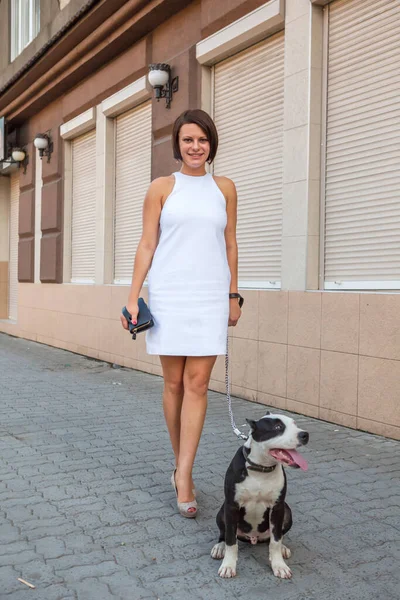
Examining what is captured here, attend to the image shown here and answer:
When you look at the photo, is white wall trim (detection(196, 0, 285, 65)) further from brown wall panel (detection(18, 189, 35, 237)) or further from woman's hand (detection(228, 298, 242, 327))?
brown wall panel (detection(18, 189, 35, 237))

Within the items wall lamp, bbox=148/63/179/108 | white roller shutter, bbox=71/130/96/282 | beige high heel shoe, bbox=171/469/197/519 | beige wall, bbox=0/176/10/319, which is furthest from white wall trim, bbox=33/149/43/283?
beige high heel shoe, bbox=171/469/197/519

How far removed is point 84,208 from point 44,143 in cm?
196

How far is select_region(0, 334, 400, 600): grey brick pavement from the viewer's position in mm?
2918

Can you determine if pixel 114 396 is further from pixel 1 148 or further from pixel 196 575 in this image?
pixel 1 148

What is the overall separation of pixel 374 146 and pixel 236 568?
13.5 feet

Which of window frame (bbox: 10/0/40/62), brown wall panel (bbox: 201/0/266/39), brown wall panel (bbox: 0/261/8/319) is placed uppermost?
window frame (bbox: 10/0/40/62)

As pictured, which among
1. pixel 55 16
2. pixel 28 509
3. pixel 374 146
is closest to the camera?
pixel 28 509

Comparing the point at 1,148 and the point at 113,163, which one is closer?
the point at 113,163

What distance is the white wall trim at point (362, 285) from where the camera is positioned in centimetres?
575

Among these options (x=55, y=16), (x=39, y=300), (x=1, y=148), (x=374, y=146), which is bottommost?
(x=39, y=300)

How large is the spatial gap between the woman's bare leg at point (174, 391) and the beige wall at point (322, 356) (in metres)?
2.22

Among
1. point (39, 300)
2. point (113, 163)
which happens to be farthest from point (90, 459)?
point (39, 300)

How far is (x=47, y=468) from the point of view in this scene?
4762 millimetres

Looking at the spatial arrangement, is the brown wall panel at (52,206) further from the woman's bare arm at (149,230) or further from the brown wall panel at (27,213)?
the woman's bare arm at (149,230)
